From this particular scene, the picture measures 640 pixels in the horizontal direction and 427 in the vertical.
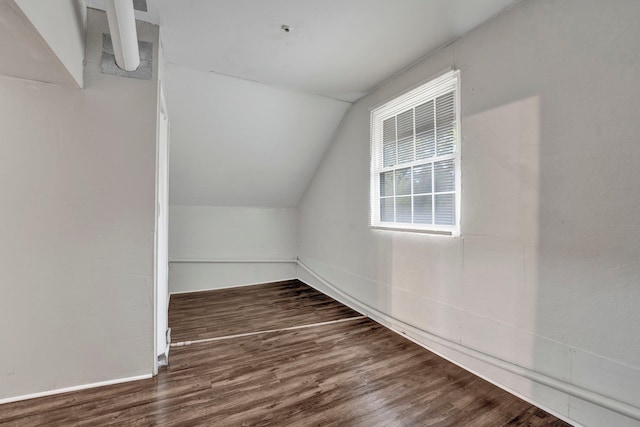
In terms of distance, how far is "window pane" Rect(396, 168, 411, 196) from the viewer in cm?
275

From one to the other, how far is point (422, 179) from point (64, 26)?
2687 mm

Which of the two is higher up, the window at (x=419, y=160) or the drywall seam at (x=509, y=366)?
the window at (x=419, y=160)

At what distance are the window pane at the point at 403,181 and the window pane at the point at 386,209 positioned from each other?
16cm

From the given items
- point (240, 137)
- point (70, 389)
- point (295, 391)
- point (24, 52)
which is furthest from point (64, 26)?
point (295, 391)

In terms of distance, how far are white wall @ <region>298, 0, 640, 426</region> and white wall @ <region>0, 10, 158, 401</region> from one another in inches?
92.2

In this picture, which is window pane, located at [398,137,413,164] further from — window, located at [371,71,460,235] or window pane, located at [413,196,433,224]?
window pane, located at [413,196,433,224]

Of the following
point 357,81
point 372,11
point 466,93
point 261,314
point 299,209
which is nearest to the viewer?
point 372,11

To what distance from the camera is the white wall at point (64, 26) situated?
1178 millimetres

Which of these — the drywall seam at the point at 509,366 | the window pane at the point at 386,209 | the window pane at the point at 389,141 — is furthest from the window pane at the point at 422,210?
the drywall seam at the point at 509,366

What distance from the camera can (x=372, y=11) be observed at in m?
1.87

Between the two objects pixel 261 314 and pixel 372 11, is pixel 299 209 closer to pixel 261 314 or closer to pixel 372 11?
pixel 261 314

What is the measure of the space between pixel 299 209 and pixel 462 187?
3273 millimetres

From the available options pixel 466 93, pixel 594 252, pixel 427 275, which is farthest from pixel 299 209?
pixel 594 252

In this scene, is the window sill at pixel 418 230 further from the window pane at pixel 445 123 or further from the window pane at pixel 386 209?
the window pane at pixel 445 123
